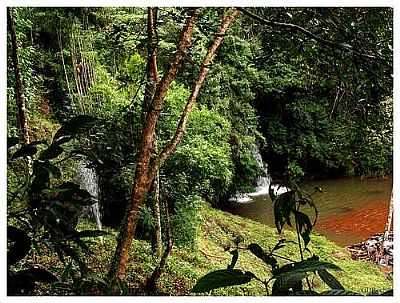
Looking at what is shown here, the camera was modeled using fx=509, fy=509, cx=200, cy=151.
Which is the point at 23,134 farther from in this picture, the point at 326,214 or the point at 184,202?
the point at 326,214

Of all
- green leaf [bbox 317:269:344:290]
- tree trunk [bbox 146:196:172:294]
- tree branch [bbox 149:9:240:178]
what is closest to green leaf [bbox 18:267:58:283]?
green leaf [bbox 317:269:344:290]

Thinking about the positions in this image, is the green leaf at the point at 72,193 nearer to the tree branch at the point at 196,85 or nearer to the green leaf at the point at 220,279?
the green leaf at the point at 220,279

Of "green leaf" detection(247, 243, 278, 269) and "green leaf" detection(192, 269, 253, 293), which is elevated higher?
"green leaf" detection(192, 269, 253, 293)

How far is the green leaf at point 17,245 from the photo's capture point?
461 mm

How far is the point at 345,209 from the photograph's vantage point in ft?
13.8

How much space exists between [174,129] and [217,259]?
86cm

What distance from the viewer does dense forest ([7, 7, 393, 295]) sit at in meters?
0.56

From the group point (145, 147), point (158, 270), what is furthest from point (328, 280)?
point (158, 270)

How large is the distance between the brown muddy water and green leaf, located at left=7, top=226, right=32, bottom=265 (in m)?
2.81

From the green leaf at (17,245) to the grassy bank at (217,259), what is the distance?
81cm

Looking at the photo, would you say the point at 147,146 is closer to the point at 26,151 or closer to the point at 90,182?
the point at 90,182

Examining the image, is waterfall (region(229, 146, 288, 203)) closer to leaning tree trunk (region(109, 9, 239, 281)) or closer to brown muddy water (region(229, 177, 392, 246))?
brown muddy water (region(229, 177, 392, 246))

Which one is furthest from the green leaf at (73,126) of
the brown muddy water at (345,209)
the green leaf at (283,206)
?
the brown muddy water at (345,209)

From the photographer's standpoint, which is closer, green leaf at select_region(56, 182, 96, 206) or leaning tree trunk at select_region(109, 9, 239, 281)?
green leaf at select_region(56, 182, 96, 206)
